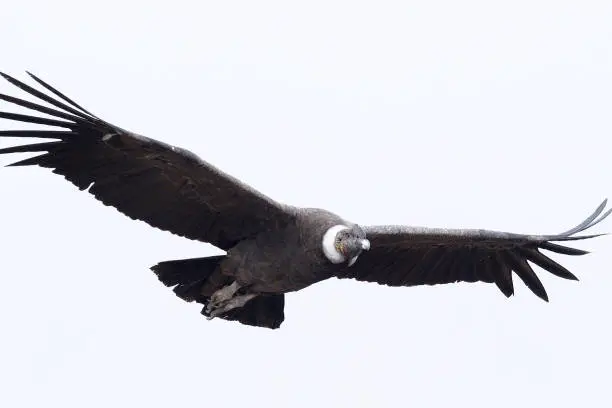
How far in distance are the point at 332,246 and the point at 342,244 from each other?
0.34 ft

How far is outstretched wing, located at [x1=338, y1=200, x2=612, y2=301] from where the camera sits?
14.9 meters

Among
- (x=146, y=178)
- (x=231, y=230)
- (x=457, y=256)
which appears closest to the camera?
(x=146, y=178)

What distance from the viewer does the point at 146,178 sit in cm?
1307

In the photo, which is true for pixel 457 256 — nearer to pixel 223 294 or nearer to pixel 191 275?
pixel 223 294

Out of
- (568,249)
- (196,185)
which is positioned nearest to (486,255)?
(568,249)

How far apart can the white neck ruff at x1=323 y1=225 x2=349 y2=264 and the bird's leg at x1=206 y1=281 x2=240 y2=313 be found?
1.24 metres

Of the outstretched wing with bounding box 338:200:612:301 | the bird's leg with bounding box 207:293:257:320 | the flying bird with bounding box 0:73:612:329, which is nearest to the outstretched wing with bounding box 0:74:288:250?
the flying bird with bounding box 0:73:612:329

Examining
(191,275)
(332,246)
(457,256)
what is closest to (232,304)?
(191,275)

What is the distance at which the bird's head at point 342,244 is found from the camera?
13.2 meters

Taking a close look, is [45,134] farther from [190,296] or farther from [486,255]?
[486,255]

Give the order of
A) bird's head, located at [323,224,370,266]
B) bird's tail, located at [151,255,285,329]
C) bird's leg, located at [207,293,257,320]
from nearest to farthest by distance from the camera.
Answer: bird's head, located at [323,224,370,266], bird's tail, located at [151,255,285,329], bird's leg, located at [207,293,257,320]

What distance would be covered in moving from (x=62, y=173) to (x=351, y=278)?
3.94 metres

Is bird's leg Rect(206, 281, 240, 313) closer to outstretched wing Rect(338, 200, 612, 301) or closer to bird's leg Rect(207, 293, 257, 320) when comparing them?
bird's leg Rect(207, 293, 257, 320)

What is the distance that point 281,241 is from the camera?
44.7ft
